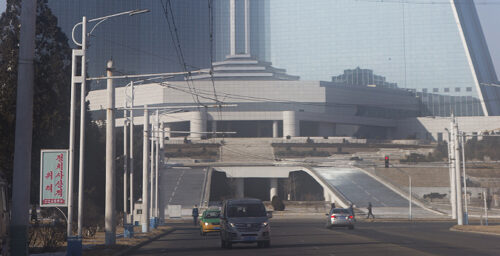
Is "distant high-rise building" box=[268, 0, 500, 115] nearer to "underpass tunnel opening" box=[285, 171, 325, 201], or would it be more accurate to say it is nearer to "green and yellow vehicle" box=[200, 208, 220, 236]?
"underpass tunnel opening" box=[285, 171, 325, 201]

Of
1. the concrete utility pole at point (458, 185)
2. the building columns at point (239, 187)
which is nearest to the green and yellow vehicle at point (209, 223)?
the concrete utility pole at point (458, 185)

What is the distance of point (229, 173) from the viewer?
351ft

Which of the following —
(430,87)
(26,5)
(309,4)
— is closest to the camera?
(26,5)

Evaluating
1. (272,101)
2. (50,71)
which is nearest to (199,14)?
(272,101)

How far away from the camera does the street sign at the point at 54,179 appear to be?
2025 centimetres

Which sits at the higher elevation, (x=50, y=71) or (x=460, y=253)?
(x=50, y=71)

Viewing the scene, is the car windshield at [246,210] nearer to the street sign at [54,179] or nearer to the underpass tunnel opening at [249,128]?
the street sign at [54,179]

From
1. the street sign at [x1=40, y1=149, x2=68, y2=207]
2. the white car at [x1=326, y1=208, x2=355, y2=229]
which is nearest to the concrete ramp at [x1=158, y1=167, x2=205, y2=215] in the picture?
the white car at [x1=326, y1=208, x2=355, y2=229]

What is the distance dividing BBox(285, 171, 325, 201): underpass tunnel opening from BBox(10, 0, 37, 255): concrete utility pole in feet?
287

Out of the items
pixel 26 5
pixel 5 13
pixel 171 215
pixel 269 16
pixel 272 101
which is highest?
pixel 269 16

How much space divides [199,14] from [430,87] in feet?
218

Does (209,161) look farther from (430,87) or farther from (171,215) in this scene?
(430,87)

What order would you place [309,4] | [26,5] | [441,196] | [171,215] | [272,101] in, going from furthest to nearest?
[309,4]
[272,101]
[441,196]
[171,215]
[26,5]

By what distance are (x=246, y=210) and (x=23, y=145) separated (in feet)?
49.5
